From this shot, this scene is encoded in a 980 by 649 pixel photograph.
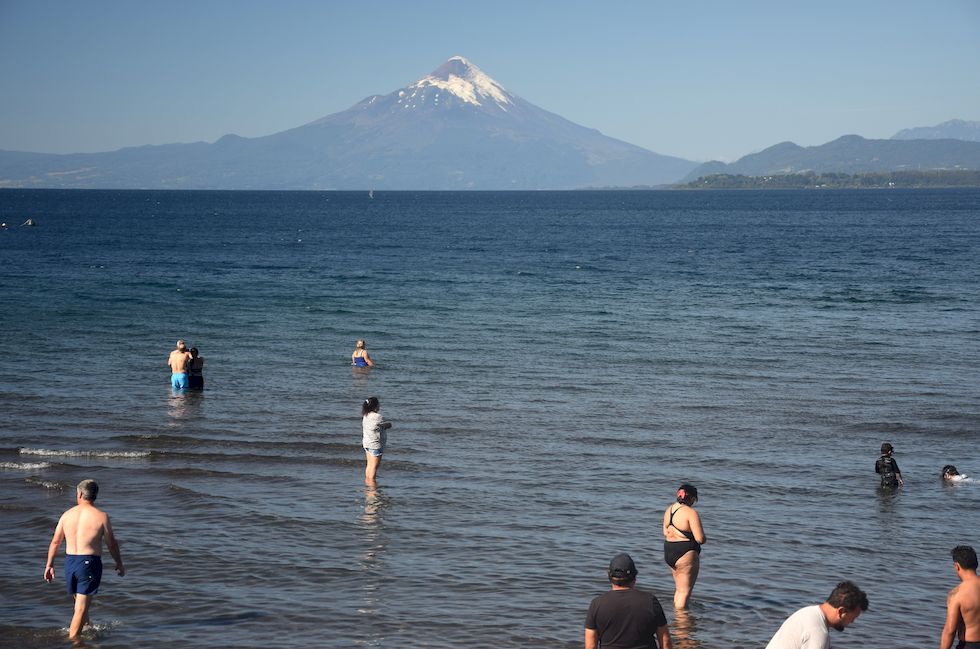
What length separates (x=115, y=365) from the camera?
2919 centimetres

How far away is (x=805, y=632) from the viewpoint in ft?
27.0

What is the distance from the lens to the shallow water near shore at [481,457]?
12625 mm

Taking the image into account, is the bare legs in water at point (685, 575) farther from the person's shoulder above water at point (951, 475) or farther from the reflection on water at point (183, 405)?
the reflection on water at point (183, 405)

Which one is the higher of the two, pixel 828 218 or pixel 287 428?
pixel 828 218

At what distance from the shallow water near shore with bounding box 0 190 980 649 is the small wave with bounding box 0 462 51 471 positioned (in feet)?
0.32

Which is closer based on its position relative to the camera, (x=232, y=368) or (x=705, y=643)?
(x=705, y=643)

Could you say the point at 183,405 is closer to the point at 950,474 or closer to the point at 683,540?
the point at 683,540

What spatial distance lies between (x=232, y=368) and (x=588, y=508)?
15369mm

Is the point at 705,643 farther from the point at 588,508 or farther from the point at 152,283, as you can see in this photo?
the point at 152,283

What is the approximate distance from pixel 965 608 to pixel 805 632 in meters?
2.08

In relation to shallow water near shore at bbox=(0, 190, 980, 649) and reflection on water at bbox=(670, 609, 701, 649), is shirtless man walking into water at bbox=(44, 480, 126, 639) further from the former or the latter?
reflection on water at bbox=(670, 609, 701, 649)

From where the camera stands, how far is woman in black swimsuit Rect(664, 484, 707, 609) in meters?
11.6

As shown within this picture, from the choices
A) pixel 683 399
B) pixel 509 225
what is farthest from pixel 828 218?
pixel 683 399

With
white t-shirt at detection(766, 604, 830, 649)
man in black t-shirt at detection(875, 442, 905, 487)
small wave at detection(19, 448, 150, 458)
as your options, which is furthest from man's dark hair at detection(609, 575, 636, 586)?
small wave at detection(19, 448, 150, 458)
